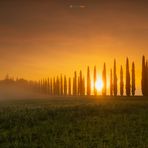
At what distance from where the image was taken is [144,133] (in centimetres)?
2466

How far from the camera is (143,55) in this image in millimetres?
89938

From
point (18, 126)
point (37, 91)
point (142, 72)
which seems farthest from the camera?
point (37, 91)

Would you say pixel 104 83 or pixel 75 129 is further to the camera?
pixel 104 83

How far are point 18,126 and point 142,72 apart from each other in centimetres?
6431

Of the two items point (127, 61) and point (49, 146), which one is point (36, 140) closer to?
point (49, 146)

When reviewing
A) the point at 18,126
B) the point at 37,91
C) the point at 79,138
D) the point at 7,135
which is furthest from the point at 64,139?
the point at 37,91

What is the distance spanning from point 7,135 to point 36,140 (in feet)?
10.2

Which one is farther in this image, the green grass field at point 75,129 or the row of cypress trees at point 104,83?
the row of cypress trees at point 104,83

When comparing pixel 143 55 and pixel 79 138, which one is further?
pixel 143 55

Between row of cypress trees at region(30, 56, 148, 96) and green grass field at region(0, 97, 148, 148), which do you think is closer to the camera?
green grass field at region(0, 97, 148, 148)

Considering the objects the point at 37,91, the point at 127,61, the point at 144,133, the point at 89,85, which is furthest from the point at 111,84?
the point at 37,91

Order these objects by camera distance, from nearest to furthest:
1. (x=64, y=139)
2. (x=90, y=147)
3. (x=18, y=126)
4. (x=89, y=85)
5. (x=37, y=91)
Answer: (x=90, y=147) → (x=64, y=139) → (x=18, y=126) → (x=89, y=85) → (x=37, y=91)

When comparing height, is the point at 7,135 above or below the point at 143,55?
below

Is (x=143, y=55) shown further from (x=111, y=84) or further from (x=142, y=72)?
(x=111, y=84)
